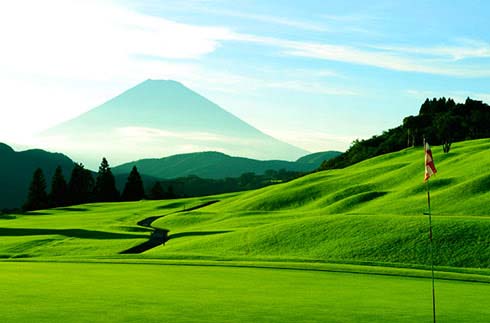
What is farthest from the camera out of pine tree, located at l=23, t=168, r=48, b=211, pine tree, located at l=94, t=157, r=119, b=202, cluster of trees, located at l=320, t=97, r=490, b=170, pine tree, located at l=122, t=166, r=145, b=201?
pine tree, located at l=122, t=166, r=145, b=201

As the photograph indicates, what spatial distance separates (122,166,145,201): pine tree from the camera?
16600 cm

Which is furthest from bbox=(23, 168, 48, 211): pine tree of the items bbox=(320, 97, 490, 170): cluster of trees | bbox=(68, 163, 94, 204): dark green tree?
bbox=(320, 97, 490, 170): cluster of trees

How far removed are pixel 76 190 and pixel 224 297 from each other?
147m

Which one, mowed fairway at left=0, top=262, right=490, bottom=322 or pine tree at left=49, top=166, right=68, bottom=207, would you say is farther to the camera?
pine tree at left=49, top=166, right=68, bottom=207

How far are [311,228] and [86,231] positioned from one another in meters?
31.0

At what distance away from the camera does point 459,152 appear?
115 meters

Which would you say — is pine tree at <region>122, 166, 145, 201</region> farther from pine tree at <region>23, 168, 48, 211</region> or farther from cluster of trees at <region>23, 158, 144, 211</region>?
pine tree at <region>23, 168, 48, 211</region>

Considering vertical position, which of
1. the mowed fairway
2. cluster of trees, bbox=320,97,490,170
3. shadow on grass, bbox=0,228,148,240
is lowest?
shadow on grass, bbox=0,228,148,240

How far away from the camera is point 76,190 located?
530 feet

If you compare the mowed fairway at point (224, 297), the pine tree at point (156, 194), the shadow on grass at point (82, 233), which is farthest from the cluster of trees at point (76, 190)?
the mowed fairway at point (224, 297)

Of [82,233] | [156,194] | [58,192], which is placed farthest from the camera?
[156,194]

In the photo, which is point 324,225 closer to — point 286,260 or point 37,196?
point 286,260

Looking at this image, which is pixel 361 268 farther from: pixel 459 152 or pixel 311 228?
pixel 459 152

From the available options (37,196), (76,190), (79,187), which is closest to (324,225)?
(37,196)
